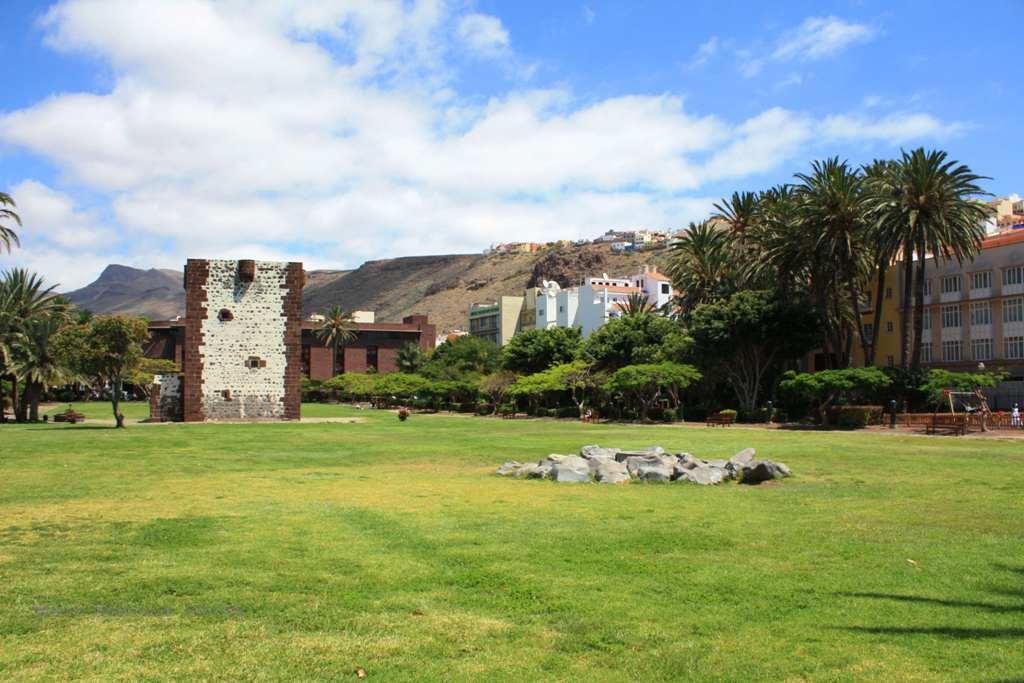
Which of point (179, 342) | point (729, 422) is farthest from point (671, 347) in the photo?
point (179, 342)

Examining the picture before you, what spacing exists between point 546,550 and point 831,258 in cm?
4903

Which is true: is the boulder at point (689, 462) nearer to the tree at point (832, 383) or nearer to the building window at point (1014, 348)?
the tree at point (832, 383)

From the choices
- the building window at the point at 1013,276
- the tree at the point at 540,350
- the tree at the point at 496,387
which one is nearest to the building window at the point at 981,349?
the building window at the point at 1013,276

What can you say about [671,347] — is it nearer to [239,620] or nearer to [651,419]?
[651,419]

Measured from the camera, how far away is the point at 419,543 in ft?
35.0

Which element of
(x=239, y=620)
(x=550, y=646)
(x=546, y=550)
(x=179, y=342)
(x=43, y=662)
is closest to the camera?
(x=43, y=662)

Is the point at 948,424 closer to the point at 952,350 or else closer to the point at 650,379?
the point at 650,379

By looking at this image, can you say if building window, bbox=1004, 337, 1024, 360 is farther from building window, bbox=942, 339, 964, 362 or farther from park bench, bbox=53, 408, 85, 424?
park bench, bbox=53, 408, 85, 424

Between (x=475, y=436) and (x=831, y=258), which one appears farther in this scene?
(x=831, y=258)

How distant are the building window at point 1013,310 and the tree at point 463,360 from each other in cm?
4715

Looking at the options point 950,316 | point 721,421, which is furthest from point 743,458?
point 950,316

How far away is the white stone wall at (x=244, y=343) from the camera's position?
47906 millimetres

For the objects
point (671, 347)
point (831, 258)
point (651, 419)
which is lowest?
point (651, 419)

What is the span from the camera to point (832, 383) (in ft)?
149
